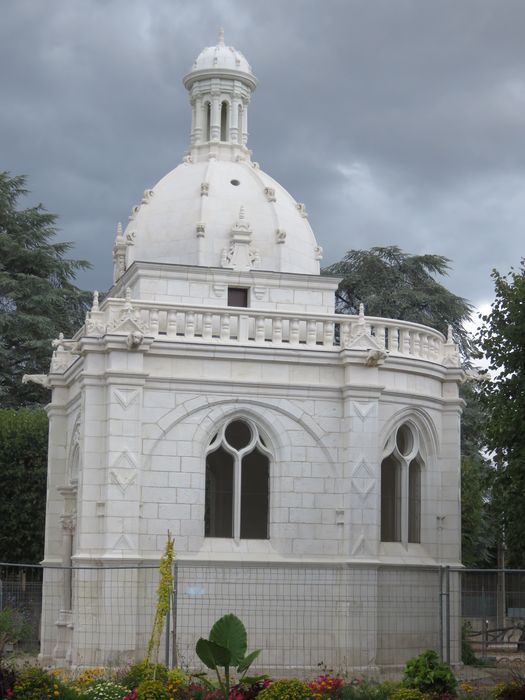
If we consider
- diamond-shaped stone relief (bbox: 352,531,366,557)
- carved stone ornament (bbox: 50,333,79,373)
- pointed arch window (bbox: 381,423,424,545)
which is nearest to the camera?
diamond-shaped stone relief (bbox: 352,531,366,557)

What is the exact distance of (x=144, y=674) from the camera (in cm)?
2039

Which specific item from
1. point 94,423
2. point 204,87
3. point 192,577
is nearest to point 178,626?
point 192,577

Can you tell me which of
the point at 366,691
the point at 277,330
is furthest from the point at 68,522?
the point at 366,691

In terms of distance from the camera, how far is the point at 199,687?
1964cm

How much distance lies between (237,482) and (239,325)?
3.45 m

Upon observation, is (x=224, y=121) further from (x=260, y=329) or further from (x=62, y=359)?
(x=260, y=329)

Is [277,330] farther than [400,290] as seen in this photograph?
No

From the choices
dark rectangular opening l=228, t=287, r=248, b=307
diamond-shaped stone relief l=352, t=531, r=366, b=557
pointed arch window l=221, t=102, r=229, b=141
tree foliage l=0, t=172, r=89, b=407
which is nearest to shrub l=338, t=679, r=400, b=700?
diamond-shaped stone relief l=352, t=531, r=366, b=557

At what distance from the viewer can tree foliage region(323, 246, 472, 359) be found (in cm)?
5581

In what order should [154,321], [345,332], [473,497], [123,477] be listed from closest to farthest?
1. [123,477]
2. [154,321]
3. [345,332]
4. [473,497]

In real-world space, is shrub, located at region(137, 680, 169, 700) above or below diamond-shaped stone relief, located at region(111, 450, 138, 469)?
below

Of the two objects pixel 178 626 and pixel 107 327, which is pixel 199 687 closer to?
pixel 178 626

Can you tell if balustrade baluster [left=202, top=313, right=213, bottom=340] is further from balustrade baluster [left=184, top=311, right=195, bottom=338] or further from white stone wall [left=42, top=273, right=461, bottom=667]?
white stone wall [left=42, top=273, right=461, bottom=667]

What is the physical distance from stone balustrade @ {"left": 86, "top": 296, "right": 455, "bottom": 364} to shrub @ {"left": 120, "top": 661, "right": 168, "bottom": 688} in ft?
28.4
